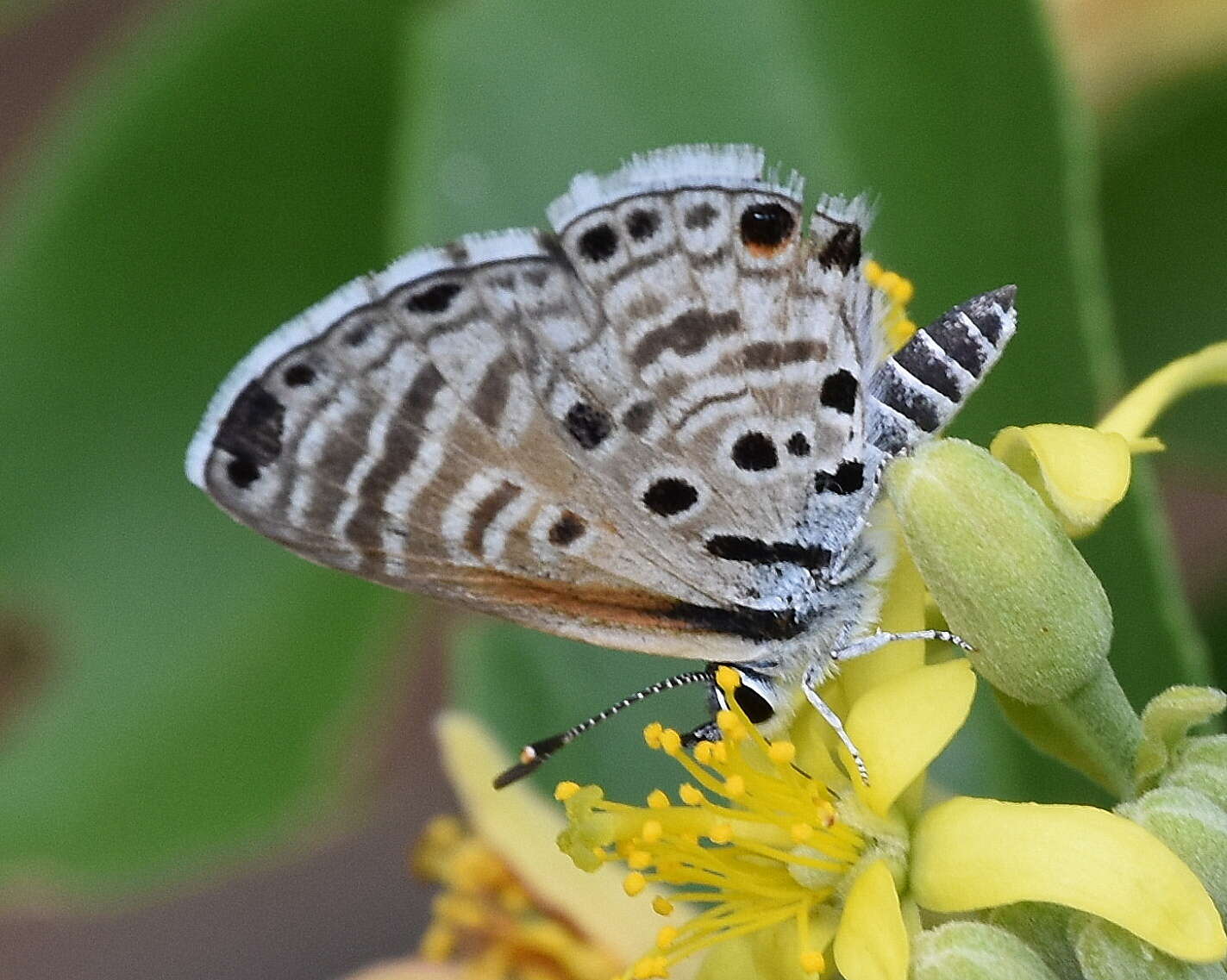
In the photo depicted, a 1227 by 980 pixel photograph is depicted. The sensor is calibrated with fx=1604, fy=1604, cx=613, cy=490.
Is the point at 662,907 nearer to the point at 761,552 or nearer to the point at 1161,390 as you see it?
the point at 761,552

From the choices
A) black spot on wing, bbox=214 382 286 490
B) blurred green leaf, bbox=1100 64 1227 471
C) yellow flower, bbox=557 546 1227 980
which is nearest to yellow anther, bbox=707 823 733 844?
yellow flower, bbox=557 546 1227 980

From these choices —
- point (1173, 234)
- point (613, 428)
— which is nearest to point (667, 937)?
point (613, 428)

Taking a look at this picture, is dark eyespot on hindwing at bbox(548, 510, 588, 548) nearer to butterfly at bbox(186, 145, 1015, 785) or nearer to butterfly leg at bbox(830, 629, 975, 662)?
butterfly at bbox(186, 145, 1015, 785)

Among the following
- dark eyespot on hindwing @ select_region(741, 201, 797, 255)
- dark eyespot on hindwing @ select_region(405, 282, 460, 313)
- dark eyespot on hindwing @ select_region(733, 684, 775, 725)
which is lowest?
dark eyespot on hindwing @ select_region(733, 684, 775, 725)

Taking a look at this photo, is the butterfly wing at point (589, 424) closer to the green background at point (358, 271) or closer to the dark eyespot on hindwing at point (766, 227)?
the dark eyespot on hindwing at point (766, 227)

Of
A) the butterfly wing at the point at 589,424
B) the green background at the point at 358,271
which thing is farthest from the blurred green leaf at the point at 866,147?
the butterfly wing at the point at 589,424

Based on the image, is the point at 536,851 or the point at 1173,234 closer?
the point at 536,851

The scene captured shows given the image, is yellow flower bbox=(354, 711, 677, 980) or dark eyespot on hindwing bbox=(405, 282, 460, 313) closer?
dark eyespot on hindwing bbox=(405, 282, 460, 313)
